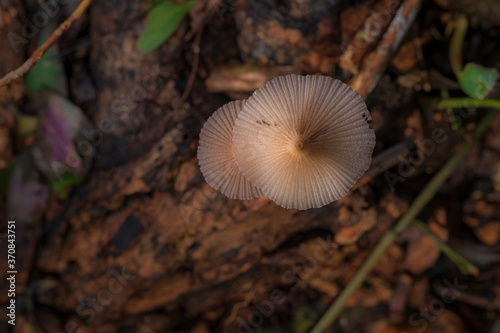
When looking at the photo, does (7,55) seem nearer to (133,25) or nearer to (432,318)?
(133,25)

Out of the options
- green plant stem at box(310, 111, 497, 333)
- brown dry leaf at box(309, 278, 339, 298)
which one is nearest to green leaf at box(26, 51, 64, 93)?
brown dry leaf at box(309, 278, 339, 298)

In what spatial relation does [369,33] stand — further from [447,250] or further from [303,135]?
[447,250]

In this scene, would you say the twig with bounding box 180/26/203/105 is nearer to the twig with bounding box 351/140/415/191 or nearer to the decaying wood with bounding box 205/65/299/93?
the decaying wood with bounding box 205/65/299/93

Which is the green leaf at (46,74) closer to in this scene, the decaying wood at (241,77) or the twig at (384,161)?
the decaying wood at (241,77)

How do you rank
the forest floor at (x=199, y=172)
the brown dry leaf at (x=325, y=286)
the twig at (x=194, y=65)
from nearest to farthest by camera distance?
the forest floor at (x=199, y=172)
the twig at (x=194, y=65)
the brown dry leaf at (x=325, y=286)

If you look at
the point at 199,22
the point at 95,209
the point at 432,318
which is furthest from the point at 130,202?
the point at 432,318

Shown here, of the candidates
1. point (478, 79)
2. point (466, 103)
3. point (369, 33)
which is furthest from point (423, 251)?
point (369, 33)

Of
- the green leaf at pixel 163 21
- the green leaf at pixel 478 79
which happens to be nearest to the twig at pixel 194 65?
the green leaf at pixel 163 21
